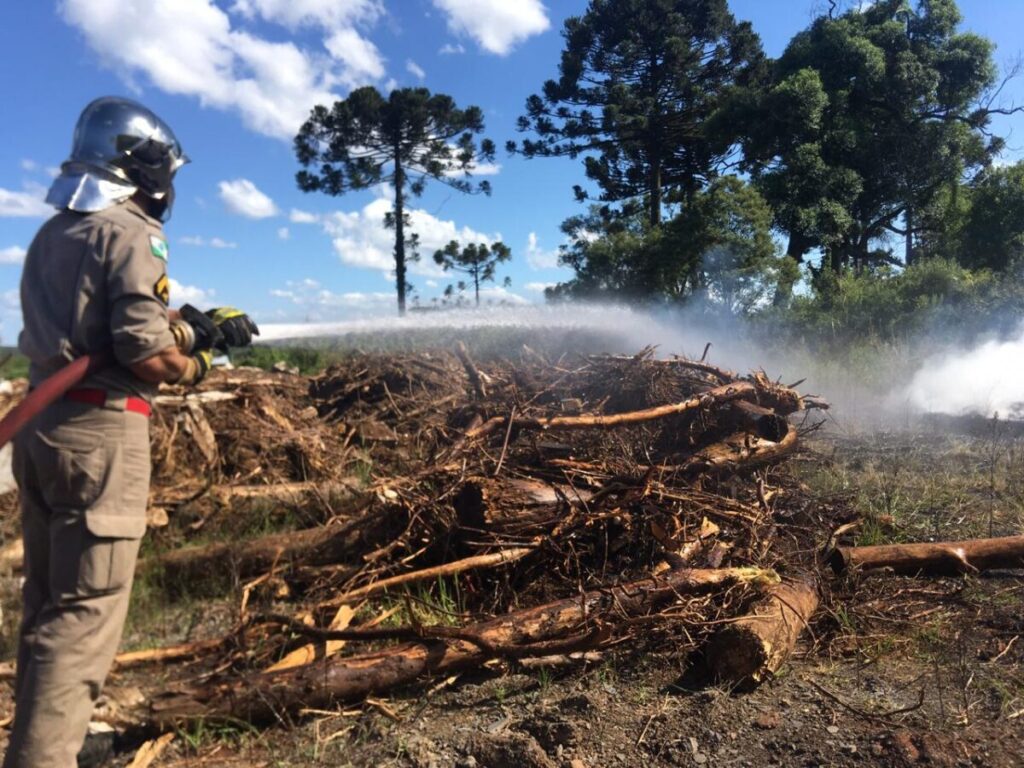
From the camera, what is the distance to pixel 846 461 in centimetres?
658

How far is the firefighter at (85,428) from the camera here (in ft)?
7.29

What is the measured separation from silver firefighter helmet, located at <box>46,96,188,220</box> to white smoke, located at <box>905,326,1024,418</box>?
9.00 metres

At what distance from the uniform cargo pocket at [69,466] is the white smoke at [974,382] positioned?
915cm

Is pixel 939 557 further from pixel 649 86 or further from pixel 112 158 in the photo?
pixel 649 86

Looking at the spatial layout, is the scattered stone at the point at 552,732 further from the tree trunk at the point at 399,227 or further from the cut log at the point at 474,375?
the tree trunk at the point at 399,227

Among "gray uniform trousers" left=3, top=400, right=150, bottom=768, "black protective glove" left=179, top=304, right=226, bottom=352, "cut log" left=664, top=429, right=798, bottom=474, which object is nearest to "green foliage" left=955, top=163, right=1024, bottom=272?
"cut log" left=664, top=429, right=798, bottom=474

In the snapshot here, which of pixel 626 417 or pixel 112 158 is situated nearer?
pixel 112 158

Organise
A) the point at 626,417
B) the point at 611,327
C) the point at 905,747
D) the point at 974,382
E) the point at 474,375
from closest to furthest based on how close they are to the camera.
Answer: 1. the point at 905,747
2. the point at 626,417
3. the point at 474,375
4. the point at 974,382
5. the point at 611,327

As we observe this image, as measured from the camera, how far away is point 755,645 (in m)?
2.82

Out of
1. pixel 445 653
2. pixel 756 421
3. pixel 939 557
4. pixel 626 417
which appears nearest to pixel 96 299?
pixel 445 653

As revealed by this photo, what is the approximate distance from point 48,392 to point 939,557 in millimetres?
4117

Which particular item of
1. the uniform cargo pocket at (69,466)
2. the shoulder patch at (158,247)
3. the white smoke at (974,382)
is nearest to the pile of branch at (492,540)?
the uniform cargo pocket at (69,466)

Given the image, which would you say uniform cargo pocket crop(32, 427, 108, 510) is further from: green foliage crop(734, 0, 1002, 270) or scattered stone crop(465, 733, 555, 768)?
green foliage crop(734, 0, 1002, 270)

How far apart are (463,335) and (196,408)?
6.67m
